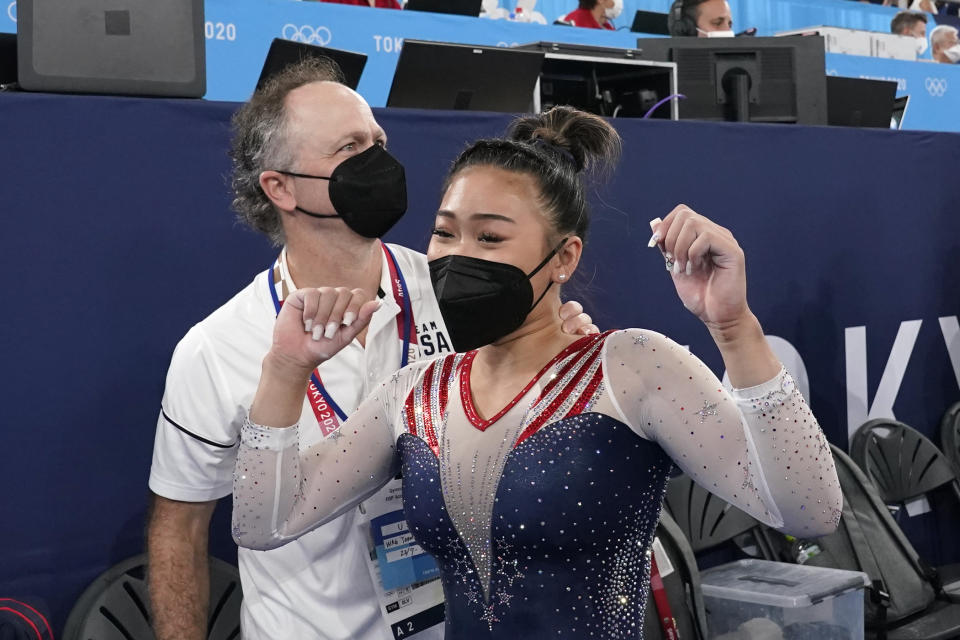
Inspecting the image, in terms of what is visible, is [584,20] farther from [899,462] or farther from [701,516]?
[701,516]

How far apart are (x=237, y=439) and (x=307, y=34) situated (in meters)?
4.12

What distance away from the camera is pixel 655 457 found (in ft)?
5.79

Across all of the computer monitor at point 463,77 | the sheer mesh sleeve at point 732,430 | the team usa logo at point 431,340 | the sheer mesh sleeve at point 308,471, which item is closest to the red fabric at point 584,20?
the computer monitor at point 463,77

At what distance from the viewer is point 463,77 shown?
13.6ft

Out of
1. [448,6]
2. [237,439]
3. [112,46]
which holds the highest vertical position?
[448,6]

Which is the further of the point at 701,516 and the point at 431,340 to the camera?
the point at 701,516

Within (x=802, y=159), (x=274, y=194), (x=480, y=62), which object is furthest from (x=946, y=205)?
(x=274, y=194)

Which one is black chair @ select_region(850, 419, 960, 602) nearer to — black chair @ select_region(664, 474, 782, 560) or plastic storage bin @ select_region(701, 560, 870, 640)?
black chair @ select_region(664, 474, 782, 560)

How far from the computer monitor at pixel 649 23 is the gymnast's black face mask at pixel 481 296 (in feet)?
27.4

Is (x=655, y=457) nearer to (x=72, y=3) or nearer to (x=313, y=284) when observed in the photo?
(x=313, y=284)

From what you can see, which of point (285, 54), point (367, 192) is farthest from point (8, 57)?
point (367, 192)

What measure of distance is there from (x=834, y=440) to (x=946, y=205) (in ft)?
4.28

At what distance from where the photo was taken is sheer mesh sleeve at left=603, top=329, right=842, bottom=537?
1.49m

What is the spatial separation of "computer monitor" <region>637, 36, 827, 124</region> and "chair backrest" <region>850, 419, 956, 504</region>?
152 cm
